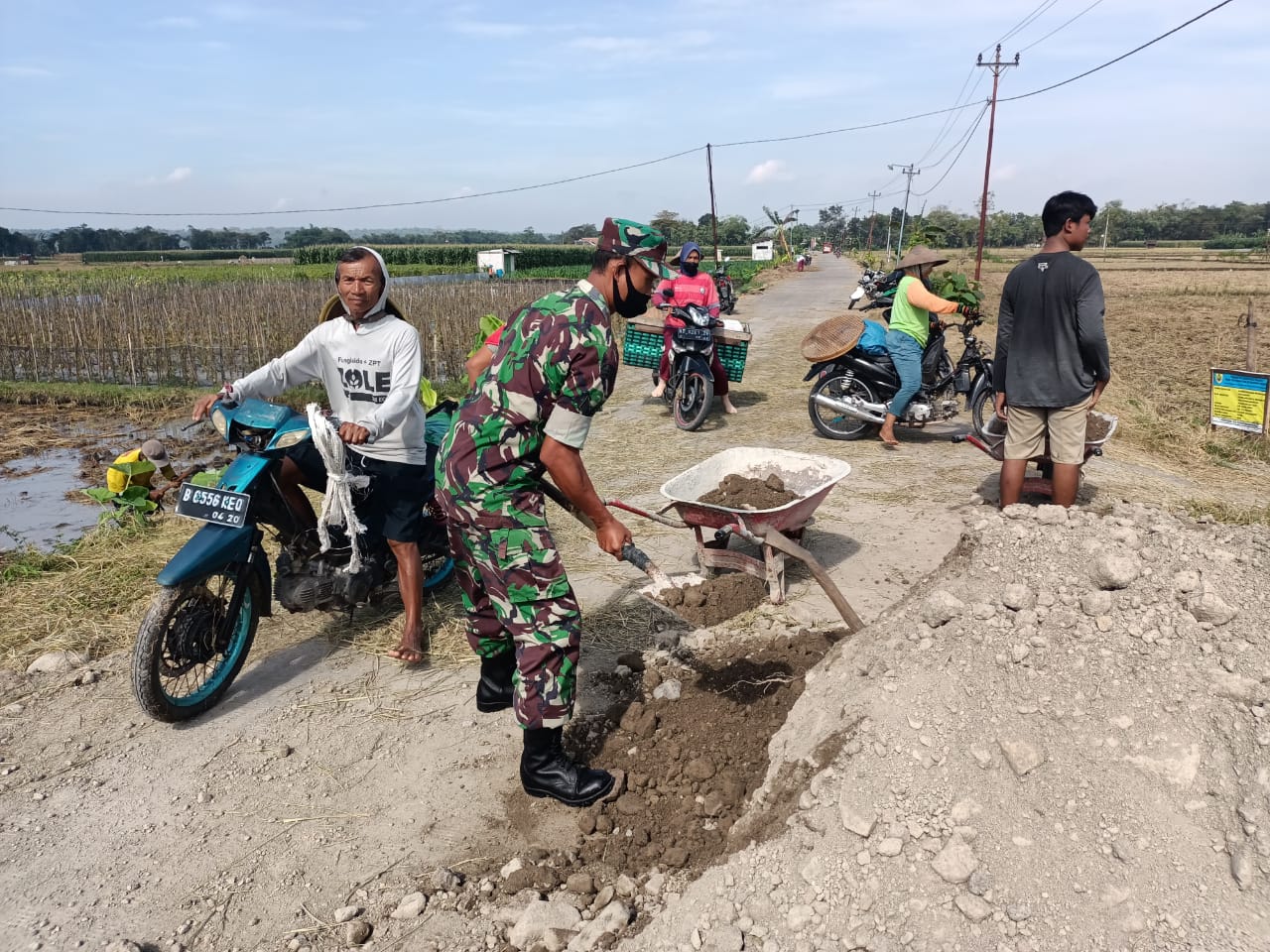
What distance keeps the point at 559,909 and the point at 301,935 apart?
2.41 feet

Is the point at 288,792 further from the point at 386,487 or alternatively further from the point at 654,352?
the point at 654,352

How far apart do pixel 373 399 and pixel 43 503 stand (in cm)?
611

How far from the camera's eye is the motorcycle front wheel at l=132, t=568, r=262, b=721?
3.17 metres

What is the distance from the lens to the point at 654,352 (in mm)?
8703

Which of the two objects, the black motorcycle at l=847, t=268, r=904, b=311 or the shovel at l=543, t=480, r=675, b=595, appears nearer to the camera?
the shovel at l=543, t=480, r=675, b=595

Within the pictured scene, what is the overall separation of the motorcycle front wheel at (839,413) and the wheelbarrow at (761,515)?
2751 millimetres

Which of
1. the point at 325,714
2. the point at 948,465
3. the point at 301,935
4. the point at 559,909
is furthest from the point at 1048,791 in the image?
the point at 948,465

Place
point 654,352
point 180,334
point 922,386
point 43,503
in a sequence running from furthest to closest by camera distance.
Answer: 1. point 180,334
2. point 654,352
3. point 43,503
4. point 922,386

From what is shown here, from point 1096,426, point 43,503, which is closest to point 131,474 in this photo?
point 43,503

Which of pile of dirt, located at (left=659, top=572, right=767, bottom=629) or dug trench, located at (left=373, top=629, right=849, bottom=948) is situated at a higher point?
pile of dirt, located at (left=659, top=572, right=767, bottom=629)

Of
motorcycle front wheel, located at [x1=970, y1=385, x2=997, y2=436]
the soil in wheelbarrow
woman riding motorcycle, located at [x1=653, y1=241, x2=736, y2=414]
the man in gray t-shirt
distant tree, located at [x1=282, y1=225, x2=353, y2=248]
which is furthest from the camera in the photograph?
distant tree, located at [x1=282, y1=225, x2=353, y2=248]

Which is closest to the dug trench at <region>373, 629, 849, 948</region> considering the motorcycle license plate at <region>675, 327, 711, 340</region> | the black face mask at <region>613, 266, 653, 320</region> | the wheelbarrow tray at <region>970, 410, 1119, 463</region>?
the black face mask at <region>613, 266, 653, 320</region>

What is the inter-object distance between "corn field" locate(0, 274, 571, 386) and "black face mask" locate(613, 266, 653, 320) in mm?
11662

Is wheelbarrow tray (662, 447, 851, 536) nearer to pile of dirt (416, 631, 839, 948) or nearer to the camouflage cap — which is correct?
pile of dirt (416, 631, 839, 948)
